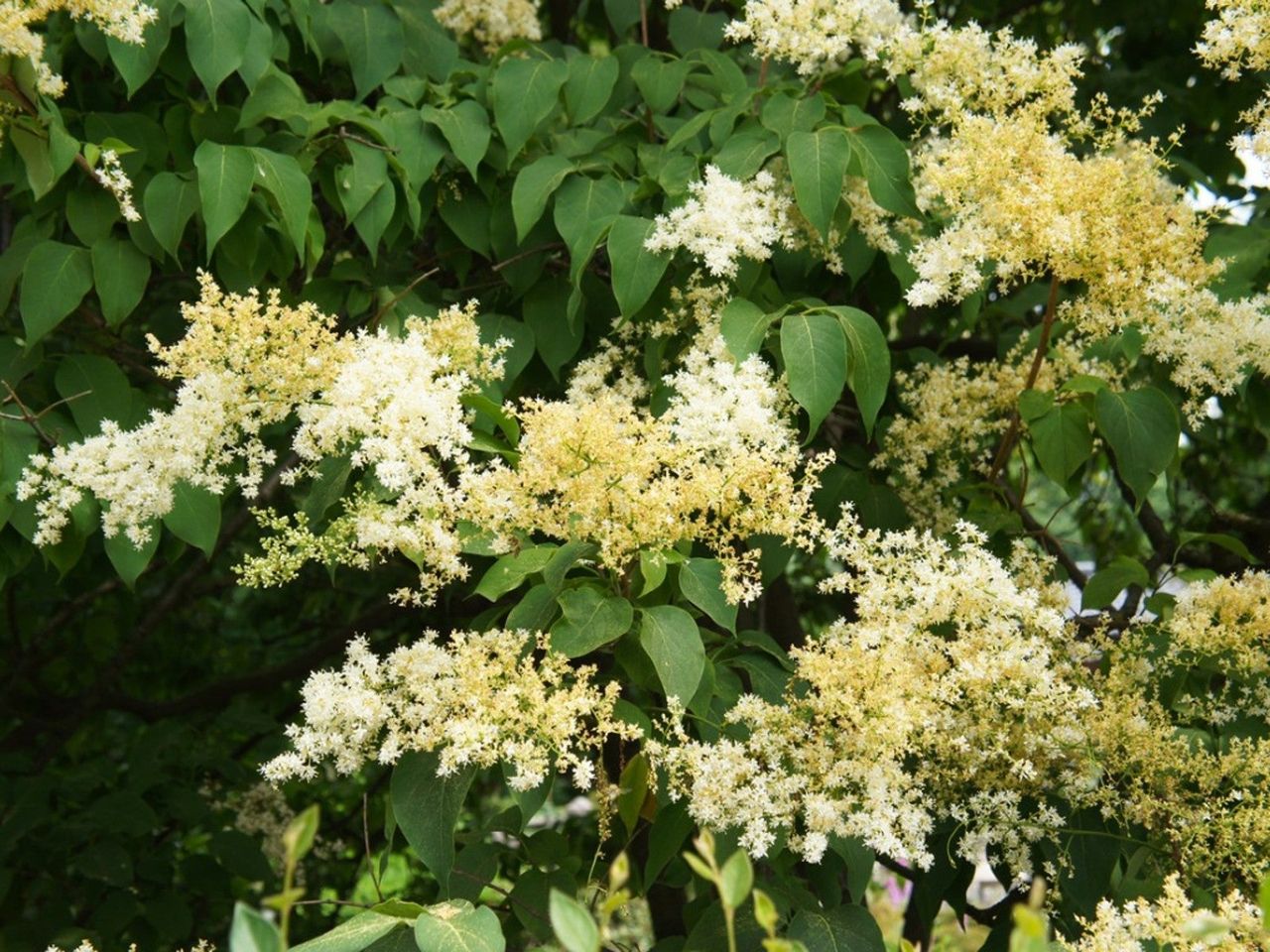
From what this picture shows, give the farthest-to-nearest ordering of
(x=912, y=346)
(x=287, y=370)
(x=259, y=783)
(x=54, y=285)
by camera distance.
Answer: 1. (x=259, y=783)
2. (x=912, y=346)
3. (x=54, y=285)
4. (x=287, y=370)

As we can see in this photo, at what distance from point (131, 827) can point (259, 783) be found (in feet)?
1.63

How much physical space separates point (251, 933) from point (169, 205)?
1.75 metres

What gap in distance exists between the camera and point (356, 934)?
1692 millimetres

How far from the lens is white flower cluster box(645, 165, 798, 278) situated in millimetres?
2295

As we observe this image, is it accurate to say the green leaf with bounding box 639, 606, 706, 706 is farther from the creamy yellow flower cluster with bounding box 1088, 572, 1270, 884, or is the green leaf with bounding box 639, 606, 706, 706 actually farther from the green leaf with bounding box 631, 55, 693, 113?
the green leaf with bounding box 631, 55, 693, 113

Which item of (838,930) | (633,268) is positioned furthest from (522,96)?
(838,930)

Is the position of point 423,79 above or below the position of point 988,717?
above

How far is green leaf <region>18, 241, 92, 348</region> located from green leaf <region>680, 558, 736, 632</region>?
1.16 m

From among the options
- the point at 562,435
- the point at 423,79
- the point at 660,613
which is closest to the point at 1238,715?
the point at 660,613

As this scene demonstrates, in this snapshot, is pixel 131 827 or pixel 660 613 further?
pixel 131 827

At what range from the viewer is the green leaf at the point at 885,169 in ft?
8.00

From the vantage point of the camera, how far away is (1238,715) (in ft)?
7.15

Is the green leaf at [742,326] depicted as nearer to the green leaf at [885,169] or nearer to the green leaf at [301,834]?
the green leaf at [885,169]

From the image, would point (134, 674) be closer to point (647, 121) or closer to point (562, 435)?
point (647, 121)
